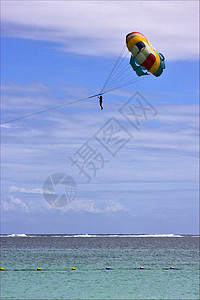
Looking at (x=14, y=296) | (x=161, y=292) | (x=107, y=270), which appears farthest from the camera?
(x=107, y=270)

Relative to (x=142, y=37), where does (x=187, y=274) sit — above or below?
below

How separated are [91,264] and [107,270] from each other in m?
9.71

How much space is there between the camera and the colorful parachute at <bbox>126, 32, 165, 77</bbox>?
3944 centimetres

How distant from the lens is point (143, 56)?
39.5 metres

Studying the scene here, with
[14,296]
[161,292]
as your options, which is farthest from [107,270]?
[14,296]

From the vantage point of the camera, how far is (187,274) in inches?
2442

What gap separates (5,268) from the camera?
217ft

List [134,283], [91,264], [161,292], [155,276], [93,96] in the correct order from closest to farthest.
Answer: [93,96] → [161,292] → [134,283] → [155,276] → [91,264]

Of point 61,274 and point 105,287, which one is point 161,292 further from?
point 61,274

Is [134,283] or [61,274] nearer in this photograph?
[134,283]

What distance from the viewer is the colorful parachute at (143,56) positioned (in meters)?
39.4

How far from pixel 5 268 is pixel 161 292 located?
78.0 ft

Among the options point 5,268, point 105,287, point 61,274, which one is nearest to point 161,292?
point 105,287

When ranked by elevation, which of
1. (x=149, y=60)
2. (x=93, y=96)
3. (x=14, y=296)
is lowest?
(x=14, y=296)
